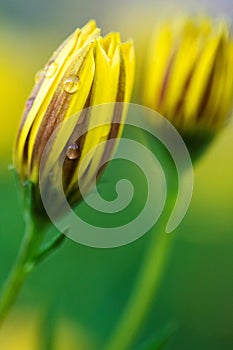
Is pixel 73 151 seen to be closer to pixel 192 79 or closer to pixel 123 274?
pixel 192 79

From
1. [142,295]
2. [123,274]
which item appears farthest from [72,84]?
[123,274]

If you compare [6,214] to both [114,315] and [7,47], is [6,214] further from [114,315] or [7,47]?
[7,47]

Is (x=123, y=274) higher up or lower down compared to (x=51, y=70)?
lower down

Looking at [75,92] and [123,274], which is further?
[123,274]

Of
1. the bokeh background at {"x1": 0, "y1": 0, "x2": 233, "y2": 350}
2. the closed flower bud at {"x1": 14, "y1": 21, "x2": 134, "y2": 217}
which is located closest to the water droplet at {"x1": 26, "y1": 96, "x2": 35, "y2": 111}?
the closed flower bud at {"x1": 14, "y1": 21, "x2": 134, "y2": 217}

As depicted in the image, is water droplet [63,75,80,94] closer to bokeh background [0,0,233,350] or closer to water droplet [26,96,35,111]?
water droplet [26,96,35,111]

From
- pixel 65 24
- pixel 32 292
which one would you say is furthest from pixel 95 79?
pixel 65 24
